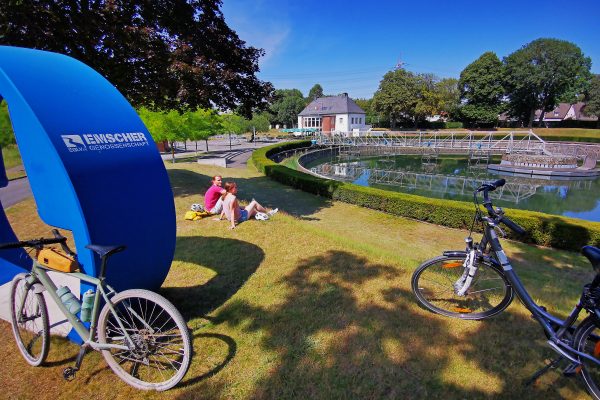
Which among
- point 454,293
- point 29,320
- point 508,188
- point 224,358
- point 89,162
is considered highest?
point 89,162

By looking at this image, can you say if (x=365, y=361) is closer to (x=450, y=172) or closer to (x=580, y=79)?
(x=450, y=172)

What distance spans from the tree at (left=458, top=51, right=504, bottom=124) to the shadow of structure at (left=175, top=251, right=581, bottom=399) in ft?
219

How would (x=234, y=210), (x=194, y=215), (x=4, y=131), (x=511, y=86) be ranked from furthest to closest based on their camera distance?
1. (x=511, y=86)
2. (x=4, y=131)
3. (x=194, y=215)
4. (x=234, y=210)

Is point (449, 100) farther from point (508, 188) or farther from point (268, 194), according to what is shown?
point (268, 194)

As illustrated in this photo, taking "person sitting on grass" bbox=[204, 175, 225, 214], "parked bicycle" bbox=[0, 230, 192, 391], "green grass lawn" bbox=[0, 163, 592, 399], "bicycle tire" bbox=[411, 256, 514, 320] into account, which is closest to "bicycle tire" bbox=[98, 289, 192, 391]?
"parked bicycle" bbox=[0, 230, 192, 391]

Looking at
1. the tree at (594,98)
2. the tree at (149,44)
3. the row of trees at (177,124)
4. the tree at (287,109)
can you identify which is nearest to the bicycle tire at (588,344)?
the tree at (149,44)

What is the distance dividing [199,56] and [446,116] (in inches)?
3161

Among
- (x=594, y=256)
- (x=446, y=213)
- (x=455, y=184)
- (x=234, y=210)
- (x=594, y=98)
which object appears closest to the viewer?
(x=594, y=256)

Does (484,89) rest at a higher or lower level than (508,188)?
higher

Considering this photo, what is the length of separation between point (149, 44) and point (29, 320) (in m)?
8.69

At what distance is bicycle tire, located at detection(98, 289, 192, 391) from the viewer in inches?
103

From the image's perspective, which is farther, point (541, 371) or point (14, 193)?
point (14, 193)

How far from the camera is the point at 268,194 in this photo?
16391 millimetres

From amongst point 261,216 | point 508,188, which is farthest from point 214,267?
point 508,188
